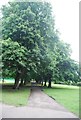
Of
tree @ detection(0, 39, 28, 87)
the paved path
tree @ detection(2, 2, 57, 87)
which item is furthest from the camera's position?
tree @ detection(2, 2, 57, 87)

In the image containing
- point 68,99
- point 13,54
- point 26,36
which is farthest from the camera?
point 26,36

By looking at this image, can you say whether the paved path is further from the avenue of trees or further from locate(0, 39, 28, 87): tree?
the avenue of trees

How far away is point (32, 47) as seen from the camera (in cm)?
2244

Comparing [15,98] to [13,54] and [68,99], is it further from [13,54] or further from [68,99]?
[13,54]

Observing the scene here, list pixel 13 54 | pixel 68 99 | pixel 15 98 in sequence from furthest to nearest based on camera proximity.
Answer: pixel 13 54
pixel 68 99
pixel 15 98

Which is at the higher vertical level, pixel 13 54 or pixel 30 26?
pixel 30 26

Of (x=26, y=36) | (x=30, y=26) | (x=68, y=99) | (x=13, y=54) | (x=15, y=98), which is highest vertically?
(x=30, y=26)

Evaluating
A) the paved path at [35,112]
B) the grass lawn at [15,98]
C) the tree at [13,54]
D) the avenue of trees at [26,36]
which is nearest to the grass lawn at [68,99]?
the paved path at [35,112]

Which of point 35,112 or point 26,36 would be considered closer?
point 35,112

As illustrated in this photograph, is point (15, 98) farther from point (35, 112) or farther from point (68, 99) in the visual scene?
point (35, 112)

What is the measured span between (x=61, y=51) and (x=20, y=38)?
13244mm

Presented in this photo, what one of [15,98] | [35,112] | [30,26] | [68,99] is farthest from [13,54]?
[35,112]

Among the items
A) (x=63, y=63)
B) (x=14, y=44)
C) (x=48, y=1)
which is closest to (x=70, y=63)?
(x=63, y=63)

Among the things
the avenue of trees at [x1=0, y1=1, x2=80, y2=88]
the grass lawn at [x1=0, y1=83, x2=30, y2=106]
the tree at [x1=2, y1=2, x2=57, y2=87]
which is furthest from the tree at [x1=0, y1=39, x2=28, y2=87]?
the grass lawn at [x1=0, y1=83, x2=30, y2=106]
